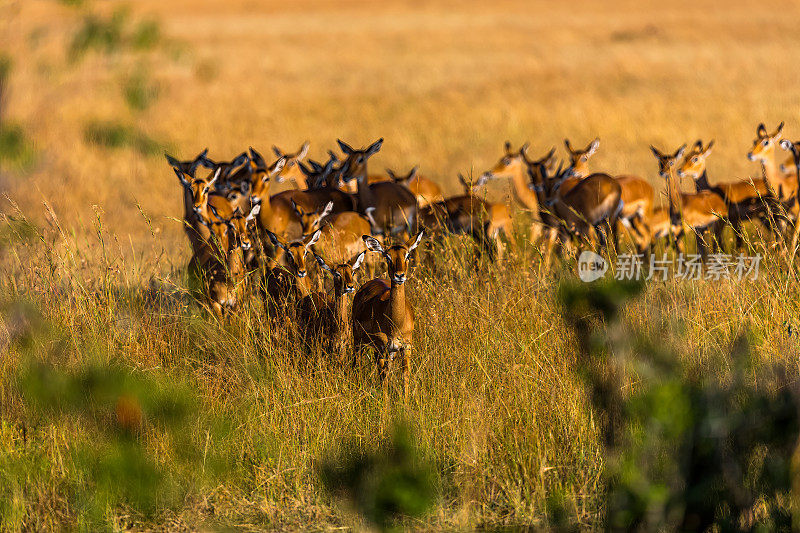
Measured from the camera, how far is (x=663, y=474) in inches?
174

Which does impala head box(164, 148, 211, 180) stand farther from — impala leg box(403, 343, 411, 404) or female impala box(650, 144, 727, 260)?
female impala box(650, 144, 727, 260)

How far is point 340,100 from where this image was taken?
23.9m

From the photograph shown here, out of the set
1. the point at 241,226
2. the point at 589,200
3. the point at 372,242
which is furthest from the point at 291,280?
the point at 589,200

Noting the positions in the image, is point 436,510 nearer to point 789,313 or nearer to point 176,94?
point 789,313

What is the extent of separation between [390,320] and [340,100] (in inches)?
743

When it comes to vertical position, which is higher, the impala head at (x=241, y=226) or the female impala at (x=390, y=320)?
the impala head at (x=241, y=226)

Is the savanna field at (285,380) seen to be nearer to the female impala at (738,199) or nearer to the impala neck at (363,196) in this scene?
the impala neck at (363,196)

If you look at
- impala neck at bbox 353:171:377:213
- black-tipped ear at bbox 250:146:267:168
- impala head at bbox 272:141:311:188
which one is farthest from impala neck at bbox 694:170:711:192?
black-tipped ear at bbox 250:146:267:168

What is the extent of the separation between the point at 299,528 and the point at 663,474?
1644mm

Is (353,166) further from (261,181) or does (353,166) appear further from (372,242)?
(372,242)

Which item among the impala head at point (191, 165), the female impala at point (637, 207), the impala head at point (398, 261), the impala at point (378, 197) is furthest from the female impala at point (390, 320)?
the female impala at point (637, 207)

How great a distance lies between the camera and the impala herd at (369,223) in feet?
19.1

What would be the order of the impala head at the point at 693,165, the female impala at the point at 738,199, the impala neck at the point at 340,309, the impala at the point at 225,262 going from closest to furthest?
the impala neck at the point at 340,309 < the impala at the point at 225,262 < the female impala at the point at 738,199 < the impala head at the point at 693,165

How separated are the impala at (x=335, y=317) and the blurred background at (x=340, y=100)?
1.15 metres
